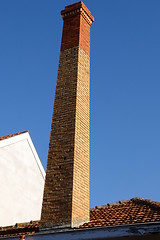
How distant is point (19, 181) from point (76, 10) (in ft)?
23.8

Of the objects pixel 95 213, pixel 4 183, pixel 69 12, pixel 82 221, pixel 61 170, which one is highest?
pixel 69 12

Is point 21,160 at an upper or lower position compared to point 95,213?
upper

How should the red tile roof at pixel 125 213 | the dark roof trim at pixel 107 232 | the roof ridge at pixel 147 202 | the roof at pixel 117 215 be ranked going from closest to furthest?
the dark roof trim at pixel 107 232, the red tile roof at pixel 125 213, the roof at pixel 117 215, the roof ridge at pixel 147 202

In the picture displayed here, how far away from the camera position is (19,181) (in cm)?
1372

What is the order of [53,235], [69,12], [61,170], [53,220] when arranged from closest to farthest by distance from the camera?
1. [53,235]
2. [53,220]
3. [61,170]
4. [69,12]

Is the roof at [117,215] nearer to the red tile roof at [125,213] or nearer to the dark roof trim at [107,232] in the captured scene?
the red tile roof at [125,213]

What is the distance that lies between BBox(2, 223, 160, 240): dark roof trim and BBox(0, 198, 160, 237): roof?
0.45m

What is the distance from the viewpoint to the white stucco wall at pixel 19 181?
1278 centimetres

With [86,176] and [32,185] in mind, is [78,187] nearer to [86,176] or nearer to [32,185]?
[86,176]

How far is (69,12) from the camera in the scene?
32.4ft

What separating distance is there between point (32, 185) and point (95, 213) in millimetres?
6723

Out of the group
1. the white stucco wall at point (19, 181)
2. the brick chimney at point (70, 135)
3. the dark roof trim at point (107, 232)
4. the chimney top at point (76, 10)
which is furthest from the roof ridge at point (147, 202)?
the white stucco wall at point (19, 181)

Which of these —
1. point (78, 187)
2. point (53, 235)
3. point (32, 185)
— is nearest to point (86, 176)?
point (78, 187)

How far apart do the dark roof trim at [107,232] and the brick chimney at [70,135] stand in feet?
1.51
